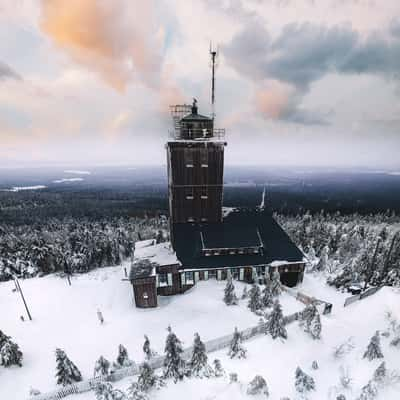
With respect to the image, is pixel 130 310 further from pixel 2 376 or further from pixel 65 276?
pixel 65 276

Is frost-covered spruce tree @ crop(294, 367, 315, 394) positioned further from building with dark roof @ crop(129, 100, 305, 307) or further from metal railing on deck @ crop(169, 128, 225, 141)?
metal railing on deck @ crop(169, 128, 225, 141)

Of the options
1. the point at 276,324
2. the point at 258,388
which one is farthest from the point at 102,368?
the point at 276,324

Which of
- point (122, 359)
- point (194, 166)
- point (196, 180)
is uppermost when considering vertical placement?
point (194, 166)

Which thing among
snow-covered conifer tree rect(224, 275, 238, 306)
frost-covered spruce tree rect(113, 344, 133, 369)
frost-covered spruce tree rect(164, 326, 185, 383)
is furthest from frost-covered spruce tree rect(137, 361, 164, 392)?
snow-covered conifer tree rect(224, 275, 238, 306)

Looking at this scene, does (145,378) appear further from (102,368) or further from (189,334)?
(189,334)

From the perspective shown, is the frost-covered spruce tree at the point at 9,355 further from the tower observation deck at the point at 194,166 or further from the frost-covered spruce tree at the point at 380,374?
the frost-covered spruce tree at the point at 380,374

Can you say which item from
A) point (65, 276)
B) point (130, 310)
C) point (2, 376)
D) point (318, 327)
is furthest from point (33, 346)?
point (318, 327)

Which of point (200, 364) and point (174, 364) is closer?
point (174, 364)
